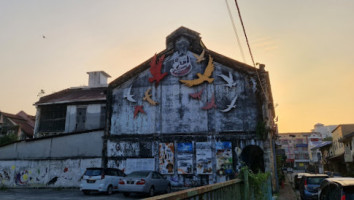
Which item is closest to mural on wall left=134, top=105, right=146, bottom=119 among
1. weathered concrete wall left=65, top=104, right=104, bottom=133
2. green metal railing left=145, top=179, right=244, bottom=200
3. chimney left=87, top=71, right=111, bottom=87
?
weathered concrete wall left=65, top=104, right=104, bottom=133

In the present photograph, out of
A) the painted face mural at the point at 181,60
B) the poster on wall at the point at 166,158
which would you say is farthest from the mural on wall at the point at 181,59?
the poster on wall at the point at 166,158

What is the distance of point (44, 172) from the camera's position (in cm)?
2292

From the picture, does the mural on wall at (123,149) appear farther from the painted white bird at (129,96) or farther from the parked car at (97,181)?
the parked car at (97,181)

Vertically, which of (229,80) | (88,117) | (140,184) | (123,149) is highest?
(229,80)

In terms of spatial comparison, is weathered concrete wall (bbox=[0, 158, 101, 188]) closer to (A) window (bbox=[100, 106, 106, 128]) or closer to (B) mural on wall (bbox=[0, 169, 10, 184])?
(B) mural on wall (bbox=[0, 169, 10, 184])

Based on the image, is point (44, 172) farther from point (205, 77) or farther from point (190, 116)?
point (205, 77)

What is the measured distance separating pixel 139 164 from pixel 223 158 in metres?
6.84

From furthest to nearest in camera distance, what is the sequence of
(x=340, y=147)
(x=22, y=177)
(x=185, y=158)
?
(x=340, y=147) < (x=22, y=177) < (x=185, y=158)

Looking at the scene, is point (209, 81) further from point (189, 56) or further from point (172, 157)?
point (172, 157)

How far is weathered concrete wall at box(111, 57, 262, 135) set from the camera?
821 inches

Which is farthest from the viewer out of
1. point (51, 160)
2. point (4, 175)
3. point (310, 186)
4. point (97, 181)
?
point (4, 175)

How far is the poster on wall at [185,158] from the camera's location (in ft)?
67.5

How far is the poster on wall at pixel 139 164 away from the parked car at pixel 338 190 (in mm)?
14834

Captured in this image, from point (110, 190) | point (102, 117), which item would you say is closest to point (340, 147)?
point (102, 117)
